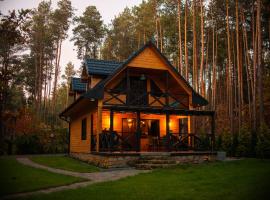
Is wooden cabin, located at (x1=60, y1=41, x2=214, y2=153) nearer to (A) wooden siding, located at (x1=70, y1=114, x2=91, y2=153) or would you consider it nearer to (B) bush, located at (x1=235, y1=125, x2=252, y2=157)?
(A) wooden siding, located at (x1=70, y1=114, x2=91, y2=153)

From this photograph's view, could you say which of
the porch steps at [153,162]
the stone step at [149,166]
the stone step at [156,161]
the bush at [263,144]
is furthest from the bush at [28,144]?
the bush at [263,144]

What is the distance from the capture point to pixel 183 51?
32844 mm

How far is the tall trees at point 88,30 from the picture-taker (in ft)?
134

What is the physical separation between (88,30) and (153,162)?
30535mm

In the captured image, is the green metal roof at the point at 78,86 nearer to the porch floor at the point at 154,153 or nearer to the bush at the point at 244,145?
the porch floor at the point at 154,153

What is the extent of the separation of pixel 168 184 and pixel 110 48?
38.1m

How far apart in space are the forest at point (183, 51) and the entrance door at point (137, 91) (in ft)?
21.9

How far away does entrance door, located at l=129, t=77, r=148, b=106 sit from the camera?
17938mm

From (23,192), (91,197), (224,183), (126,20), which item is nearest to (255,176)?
(224,183)

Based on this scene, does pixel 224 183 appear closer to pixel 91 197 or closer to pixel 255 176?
pixel 255 176

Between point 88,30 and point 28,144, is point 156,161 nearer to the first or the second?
point 28,144

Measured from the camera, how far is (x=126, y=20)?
43.8m

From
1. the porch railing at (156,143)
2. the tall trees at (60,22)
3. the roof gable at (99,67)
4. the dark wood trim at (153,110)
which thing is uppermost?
the tall trees at (60,22)

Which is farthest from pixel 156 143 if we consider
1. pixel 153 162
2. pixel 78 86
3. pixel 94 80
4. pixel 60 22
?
pixel 60 22
